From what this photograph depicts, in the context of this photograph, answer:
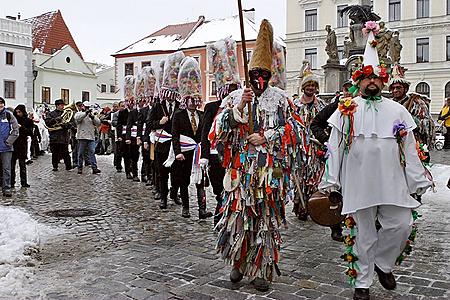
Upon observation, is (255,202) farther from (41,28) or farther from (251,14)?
(41,28)

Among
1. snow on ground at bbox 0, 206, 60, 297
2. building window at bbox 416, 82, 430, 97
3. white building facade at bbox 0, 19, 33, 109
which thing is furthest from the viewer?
building window at bbox 416, 82, 430, 97

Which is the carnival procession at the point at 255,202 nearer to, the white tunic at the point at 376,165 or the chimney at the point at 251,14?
the white tunic at the point at 376,165

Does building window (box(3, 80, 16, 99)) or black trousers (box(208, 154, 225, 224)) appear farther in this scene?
building window (box(3, 80, 16, 99))

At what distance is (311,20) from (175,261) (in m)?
47.2

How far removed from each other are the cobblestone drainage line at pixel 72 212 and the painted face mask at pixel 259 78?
192 inches

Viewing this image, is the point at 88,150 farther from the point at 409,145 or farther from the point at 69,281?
the point at 409,145

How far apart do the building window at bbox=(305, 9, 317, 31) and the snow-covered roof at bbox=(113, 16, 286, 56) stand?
4978 mm

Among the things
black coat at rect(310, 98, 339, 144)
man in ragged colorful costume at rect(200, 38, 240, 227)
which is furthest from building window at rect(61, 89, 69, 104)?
black coat at rect(310, 98, 339, 144)

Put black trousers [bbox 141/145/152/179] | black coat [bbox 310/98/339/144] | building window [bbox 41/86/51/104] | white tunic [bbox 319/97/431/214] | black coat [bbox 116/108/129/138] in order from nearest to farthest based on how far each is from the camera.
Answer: white tunic [bbox 319/97/431/214], black coat [bbox 310/98/339/144], black trousers [bbox 141/145/152/179], black coat [bbox 116/108/129/138], building window [bbox 41/86/51/104]

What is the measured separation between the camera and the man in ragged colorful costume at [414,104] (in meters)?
7.36

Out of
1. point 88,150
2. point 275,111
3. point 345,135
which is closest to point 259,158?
A: point 275,111

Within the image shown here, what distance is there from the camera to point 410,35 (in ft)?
153

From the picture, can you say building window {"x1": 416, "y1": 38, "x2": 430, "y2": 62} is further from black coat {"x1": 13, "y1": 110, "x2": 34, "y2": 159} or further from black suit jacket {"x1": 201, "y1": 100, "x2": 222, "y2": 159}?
black suit jacket {"x1": 201, "y1": 100, "x2": 222, "y2": 159}

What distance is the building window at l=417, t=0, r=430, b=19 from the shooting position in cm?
4612
